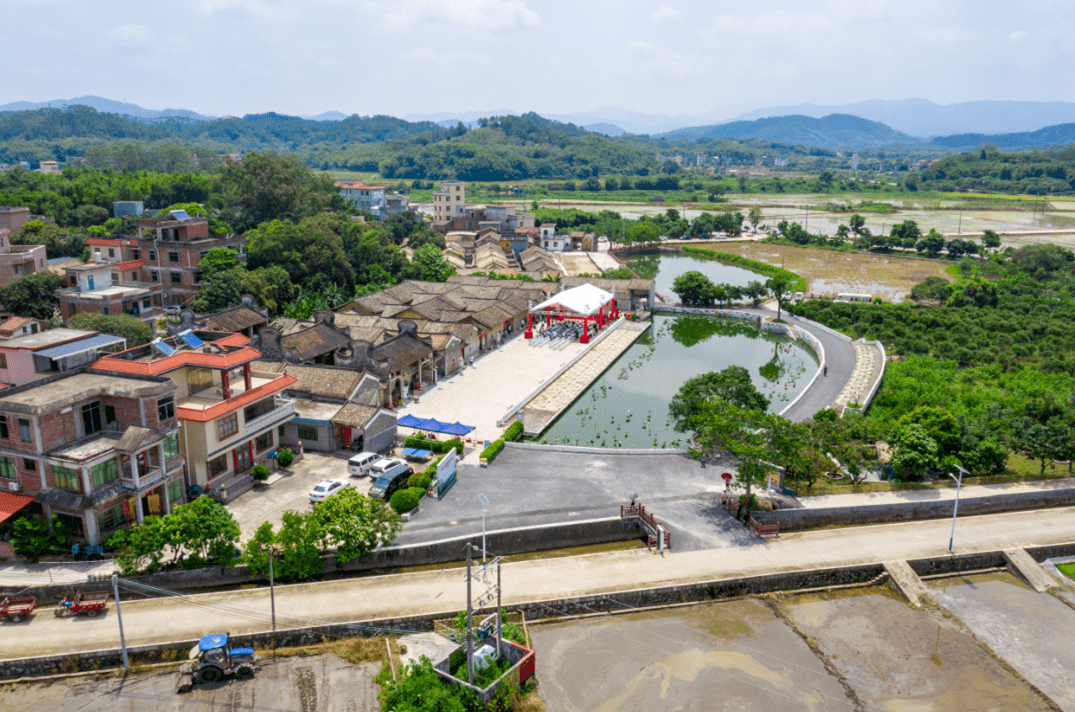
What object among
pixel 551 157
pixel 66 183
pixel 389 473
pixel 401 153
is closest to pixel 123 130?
pixel 401 153

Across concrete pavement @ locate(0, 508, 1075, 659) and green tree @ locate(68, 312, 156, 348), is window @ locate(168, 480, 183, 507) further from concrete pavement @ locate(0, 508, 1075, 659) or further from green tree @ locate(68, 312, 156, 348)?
green tree @ locate(68, 312, 156, 348)

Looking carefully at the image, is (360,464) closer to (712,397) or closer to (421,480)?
(421,480)

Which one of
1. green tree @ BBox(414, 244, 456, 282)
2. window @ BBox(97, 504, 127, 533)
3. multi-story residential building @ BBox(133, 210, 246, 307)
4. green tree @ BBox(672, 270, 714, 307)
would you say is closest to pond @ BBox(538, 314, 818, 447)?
green tree @ BBox(672, 270, 714, 307)

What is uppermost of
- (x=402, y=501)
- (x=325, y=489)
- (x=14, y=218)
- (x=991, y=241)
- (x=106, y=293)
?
(x=14, y=218)

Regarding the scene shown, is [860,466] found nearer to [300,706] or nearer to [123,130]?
[300,706]

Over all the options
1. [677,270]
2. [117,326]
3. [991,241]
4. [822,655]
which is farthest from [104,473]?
[991,241]
